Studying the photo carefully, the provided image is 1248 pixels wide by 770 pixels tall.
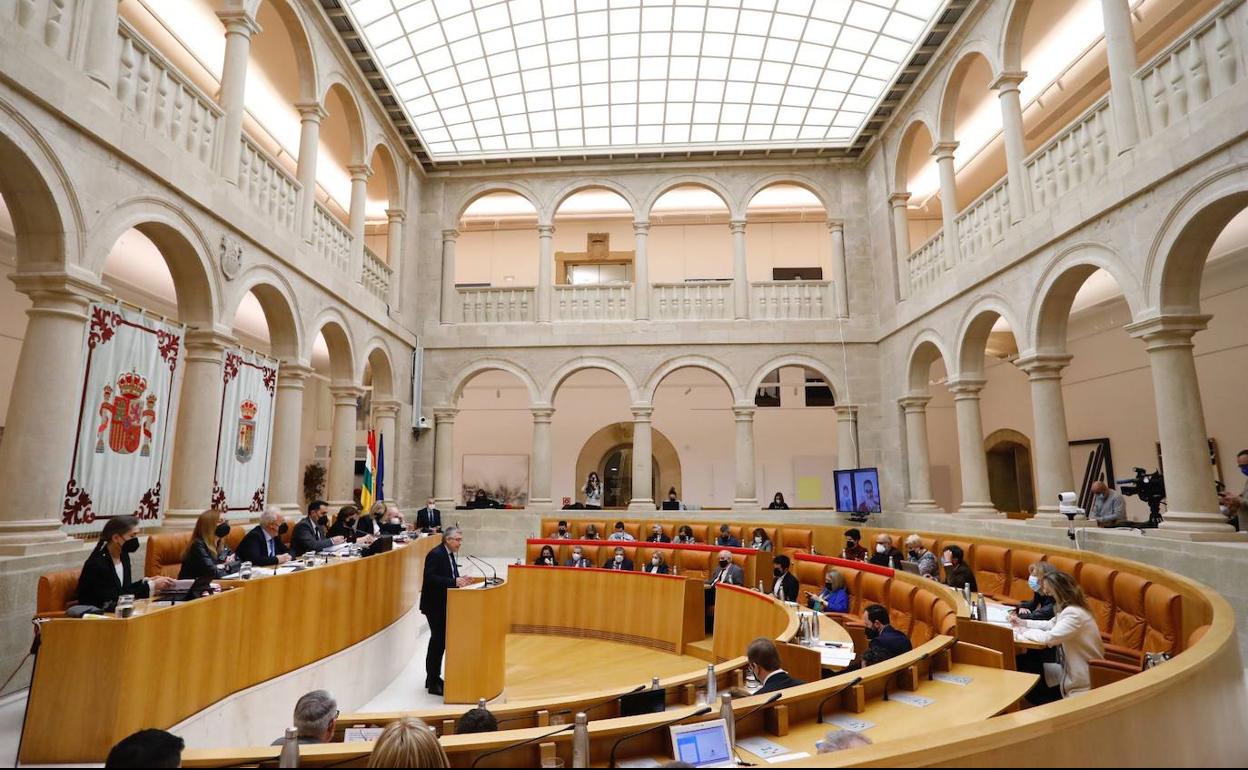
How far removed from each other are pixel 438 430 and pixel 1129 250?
13615 millimetres

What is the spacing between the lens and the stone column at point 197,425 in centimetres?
845

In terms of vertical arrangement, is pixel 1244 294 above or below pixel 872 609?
above

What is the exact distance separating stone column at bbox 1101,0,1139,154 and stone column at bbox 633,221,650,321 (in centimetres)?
964

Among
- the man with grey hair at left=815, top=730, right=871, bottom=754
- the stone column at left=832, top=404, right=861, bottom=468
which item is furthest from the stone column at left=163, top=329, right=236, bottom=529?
the stone column at left=832, top=404, right=861, bottom=468

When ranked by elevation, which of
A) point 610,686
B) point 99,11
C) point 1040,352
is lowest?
point 610,686

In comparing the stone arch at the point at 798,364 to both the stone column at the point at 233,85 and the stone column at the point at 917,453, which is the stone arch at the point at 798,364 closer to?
the stone column at the point at 917,453

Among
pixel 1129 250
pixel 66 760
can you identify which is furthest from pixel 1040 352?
pixel 66 760

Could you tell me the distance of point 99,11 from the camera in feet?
22.1

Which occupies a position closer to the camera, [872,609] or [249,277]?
[872,609]

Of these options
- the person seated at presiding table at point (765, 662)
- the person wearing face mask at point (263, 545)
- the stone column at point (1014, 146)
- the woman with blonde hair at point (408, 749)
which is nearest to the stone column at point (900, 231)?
the stone column at point (1014, 146)

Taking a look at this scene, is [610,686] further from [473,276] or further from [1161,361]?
[473,276]

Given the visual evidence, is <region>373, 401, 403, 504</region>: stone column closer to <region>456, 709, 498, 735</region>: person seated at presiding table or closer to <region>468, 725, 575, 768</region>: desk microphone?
<region>456, 709, 498, 735</region>: person seated at presiding table

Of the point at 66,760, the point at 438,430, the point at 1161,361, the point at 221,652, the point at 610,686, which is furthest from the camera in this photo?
the point at 438,430

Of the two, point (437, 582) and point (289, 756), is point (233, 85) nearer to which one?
point (437, 582)
